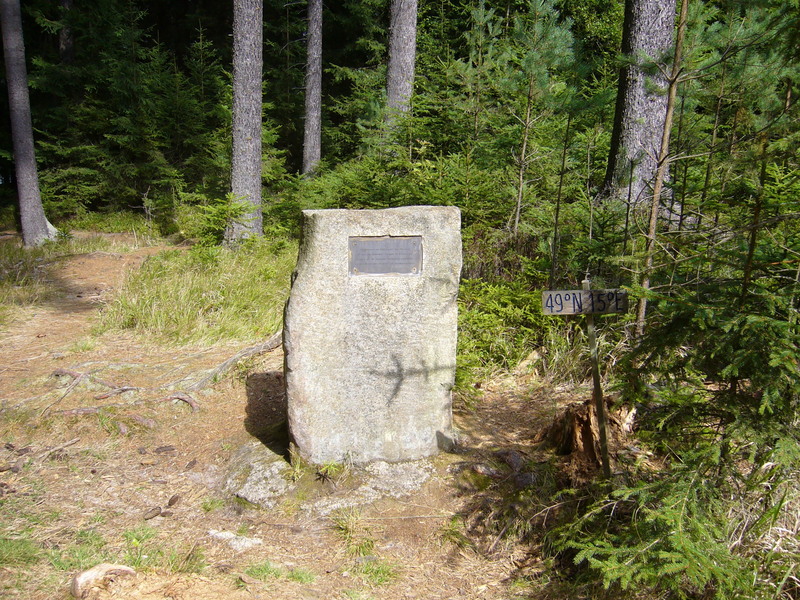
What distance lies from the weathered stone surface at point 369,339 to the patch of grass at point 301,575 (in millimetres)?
880

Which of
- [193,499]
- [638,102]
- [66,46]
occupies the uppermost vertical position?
[66,46]

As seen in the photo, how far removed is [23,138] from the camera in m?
11.9

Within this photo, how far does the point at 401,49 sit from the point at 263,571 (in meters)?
10.6

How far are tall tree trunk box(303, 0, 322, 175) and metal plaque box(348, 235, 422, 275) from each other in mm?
11860

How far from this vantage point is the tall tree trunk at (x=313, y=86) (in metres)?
15.1

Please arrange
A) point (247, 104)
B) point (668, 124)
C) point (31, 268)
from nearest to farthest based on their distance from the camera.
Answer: point (668, 124) < point (31, 268) < point (247, 104)

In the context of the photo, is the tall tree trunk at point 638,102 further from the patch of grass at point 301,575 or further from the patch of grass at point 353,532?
the patch of grass at point 301,575

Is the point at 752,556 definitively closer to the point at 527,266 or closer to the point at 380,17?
the point at 527,266

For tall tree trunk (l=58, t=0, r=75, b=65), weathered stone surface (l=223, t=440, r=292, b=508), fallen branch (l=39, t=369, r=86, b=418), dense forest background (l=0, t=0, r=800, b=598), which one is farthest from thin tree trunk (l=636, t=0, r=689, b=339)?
tall tree trunk (l=58, t=0, r=75, b=65)

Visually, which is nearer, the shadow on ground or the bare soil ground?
the bare soil ground

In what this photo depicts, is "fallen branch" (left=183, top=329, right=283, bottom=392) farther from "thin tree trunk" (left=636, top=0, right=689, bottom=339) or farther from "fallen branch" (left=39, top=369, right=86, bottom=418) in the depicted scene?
"thin tree trunk" (left=636, top=0, right=689, bottom=339)

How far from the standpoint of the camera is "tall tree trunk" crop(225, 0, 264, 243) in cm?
1034

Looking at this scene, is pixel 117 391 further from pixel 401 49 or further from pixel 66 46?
pixel 66 46

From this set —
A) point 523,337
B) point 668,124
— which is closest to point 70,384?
point 523,337
